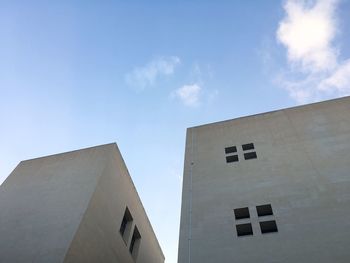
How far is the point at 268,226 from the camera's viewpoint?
1375 centimetres

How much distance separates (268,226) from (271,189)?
1.94 m

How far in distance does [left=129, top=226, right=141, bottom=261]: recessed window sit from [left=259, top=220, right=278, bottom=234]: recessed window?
9.35m

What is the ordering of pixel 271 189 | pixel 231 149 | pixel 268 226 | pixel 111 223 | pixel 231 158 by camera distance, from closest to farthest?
1. pixel 268 226
2. pixel 271 189
3. pixel 111 223
4. pixel 231 158
5. pixel 231 149

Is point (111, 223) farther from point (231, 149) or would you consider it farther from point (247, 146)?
point (247, 146)

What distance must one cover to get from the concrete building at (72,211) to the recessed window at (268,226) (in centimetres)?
670

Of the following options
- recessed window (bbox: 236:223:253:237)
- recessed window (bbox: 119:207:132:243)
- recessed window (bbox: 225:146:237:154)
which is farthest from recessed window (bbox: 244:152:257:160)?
recessed window (bbox: 119:207:132:243)

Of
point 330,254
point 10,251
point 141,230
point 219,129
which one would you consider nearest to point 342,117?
point 219,129

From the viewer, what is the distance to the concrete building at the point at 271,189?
12516 millimetres

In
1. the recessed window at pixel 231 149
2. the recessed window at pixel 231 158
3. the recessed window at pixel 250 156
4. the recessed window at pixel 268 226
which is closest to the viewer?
the recessed window at pixel 268 226

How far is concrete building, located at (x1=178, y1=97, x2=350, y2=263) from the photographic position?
493 inches

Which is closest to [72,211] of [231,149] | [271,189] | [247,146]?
[271,189]

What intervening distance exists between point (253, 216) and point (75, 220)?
6965 mm

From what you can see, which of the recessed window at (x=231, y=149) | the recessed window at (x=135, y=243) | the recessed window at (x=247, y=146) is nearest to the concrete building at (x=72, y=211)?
the recessed window at (x=135, y=243)

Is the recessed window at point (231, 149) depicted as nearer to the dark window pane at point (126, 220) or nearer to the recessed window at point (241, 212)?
the recessed window at point (241, 212)
